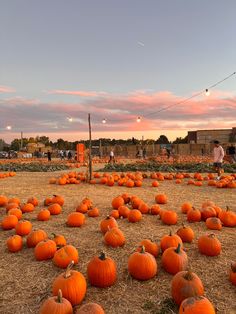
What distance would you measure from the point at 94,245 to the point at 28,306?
1.66 meters

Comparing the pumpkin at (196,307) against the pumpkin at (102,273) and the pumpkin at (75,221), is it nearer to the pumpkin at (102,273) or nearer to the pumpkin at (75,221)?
the pumpkin at (102,273)

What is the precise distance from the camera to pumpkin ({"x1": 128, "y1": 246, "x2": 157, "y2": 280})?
317cm

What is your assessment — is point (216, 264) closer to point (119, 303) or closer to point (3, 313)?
point (119, 303)

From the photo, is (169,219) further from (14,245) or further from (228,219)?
(14,245)

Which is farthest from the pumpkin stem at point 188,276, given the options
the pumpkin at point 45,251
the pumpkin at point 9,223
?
the pumpkin at point 9,223

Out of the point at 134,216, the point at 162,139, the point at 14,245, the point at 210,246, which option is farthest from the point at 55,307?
the point at 162,139

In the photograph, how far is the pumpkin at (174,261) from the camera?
3.27 metres

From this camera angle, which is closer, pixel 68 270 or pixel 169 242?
pixel 68 270

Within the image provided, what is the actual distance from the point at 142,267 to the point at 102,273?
1.53ft

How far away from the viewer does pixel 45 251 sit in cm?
375

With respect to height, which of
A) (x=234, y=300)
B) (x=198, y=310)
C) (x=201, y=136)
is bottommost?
(x=234, y=300)

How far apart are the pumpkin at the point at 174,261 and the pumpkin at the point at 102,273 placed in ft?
2.13

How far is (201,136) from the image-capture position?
56.8 m

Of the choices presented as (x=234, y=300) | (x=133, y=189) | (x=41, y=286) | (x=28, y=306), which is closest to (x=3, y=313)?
(x=28, y=306)
